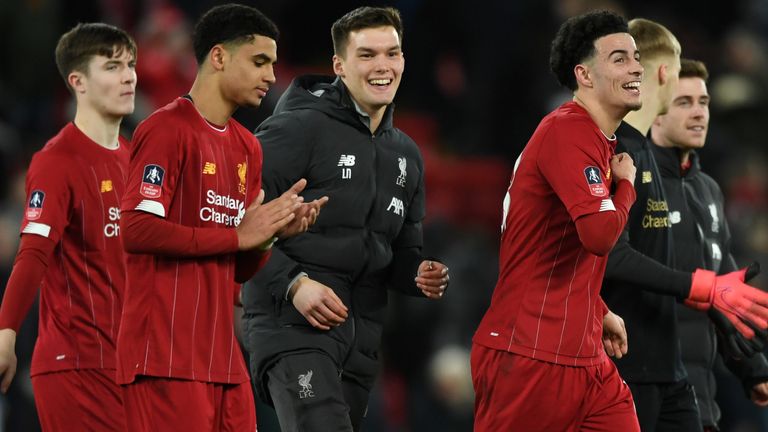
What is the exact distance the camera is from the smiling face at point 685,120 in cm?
749

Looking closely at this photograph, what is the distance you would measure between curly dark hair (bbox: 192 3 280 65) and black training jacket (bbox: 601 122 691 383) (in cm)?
204

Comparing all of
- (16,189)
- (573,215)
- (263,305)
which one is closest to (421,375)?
(16,189)

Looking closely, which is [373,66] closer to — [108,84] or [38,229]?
[108,84]

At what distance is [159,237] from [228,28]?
3.35ft

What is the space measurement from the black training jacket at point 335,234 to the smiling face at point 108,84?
73cm

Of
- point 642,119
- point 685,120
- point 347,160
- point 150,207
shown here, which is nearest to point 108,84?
point 347,160

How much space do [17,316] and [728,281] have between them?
326cm

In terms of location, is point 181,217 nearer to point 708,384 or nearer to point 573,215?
point 573,215

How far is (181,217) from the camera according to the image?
5449 millimetres

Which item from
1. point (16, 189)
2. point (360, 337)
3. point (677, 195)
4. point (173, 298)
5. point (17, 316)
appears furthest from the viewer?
point (16, 189)

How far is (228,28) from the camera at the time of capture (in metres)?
5.73

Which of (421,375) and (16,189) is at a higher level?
(16,189)

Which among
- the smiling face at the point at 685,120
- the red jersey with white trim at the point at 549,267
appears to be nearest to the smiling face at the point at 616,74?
the red jersey with white trim at the point at 549,267

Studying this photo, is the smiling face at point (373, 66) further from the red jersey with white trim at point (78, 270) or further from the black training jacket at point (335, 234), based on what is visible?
the red jersey with white trim at point (78, 270)
